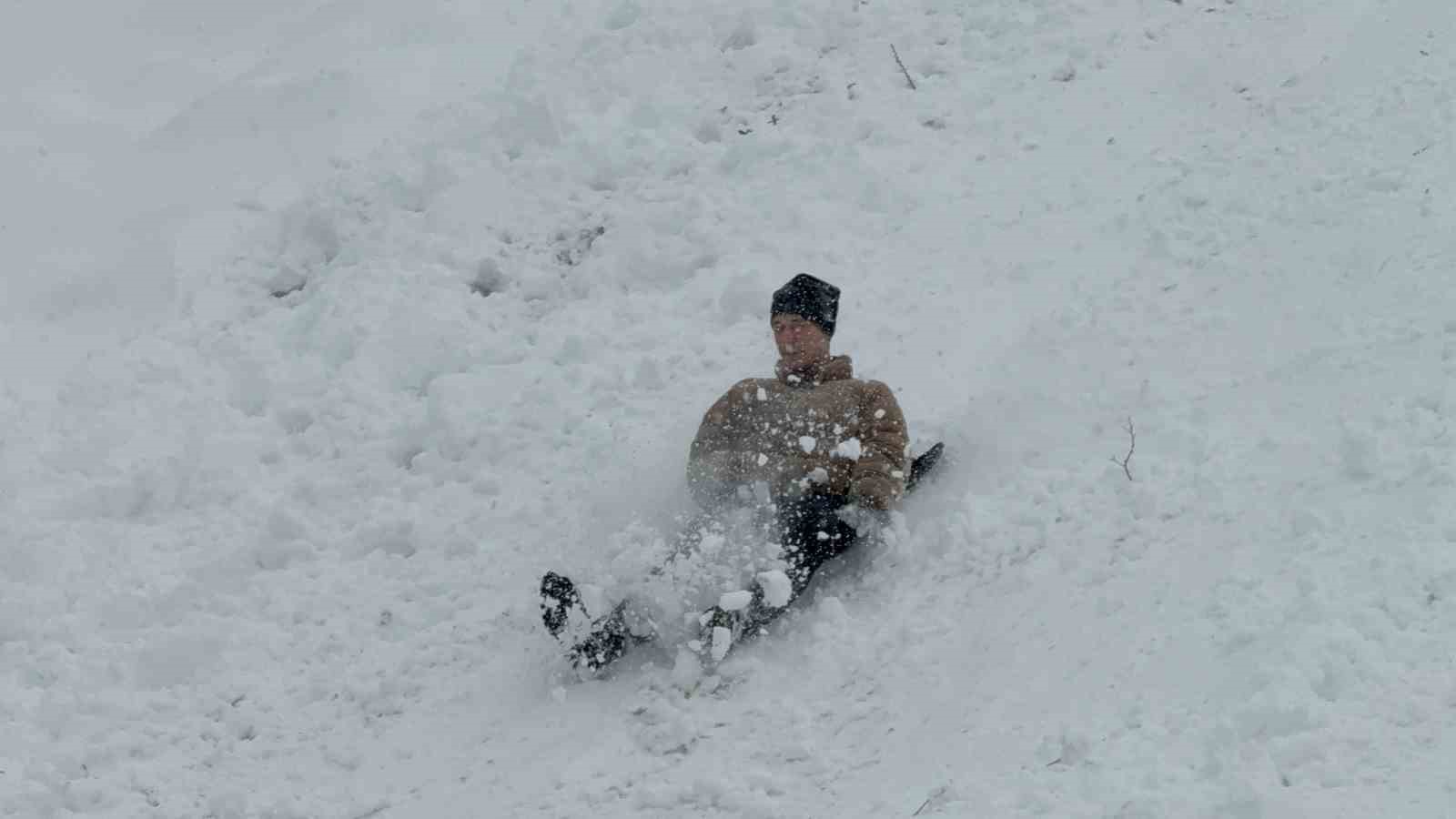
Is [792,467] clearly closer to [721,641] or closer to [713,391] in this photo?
[721,641]

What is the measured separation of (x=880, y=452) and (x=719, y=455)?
784mm

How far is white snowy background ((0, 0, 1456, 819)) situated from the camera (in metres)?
4.98

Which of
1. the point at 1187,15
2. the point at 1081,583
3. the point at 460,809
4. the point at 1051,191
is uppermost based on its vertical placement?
the point at 1187,15

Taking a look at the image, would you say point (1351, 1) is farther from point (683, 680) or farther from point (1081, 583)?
point (683, 680)

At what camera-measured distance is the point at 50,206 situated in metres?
9.85

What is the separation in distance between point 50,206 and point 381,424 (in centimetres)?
384

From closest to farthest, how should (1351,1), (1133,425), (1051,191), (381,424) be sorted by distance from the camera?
1. (1133,425)
2. (381,424)
3. (1051,191)
4. (1351,1)

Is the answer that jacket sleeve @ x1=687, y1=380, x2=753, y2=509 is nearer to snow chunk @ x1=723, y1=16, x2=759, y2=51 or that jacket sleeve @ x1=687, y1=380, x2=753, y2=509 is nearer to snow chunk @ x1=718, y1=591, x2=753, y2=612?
snow chunk @ x1=718, y1=591, x2=753, y2=612

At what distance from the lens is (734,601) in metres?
5.77

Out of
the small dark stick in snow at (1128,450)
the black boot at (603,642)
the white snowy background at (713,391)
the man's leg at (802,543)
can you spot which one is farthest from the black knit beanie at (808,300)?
the black boot at (603,642)

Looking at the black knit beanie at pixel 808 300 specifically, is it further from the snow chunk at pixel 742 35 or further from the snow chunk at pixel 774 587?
the snow chunk at pixel 742 35

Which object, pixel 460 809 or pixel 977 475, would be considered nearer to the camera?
pixel 460 809

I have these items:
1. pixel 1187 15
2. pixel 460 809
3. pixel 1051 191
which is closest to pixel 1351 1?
pixel 1187 15

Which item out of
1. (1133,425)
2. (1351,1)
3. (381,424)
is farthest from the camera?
(1351,1)
